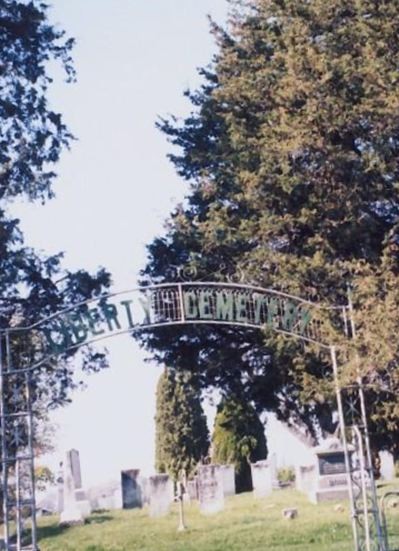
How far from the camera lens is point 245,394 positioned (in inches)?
693

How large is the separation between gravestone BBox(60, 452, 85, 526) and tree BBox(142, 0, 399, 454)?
508 centimetres

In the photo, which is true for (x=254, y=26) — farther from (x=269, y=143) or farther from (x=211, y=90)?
(x=269, y=143)

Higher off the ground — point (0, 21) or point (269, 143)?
point (0, 21)

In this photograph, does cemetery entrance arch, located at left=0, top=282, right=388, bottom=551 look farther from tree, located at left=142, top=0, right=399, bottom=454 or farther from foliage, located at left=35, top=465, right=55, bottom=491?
foliage, located at left=35, top=465, right=55, bottom=491

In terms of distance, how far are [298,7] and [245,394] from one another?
7.16 meters

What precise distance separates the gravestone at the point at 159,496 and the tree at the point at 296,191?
3.37m

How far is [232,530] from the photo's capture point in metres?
16.9

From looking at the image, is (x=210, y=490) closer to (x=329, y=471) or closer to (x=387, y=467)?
(x=329, y=471)

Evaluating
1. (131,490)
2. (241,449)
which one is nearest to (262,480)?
(131,490)

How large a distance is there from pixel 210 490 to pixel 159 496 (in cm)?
111

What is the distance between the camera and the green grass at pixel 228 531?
1543 centimetres

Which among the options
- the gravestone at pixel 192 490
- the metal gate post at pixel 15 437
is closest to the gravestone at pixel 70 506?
the metal gate post at pixel 15 437

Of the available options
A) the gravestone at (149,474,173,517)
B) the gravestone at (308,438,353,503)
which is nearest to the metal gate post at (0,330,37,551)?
the gravestone at (149,474,173,517)

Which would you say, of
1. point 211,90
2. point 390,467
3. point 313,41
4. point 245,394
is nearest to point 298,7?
point 313,41
